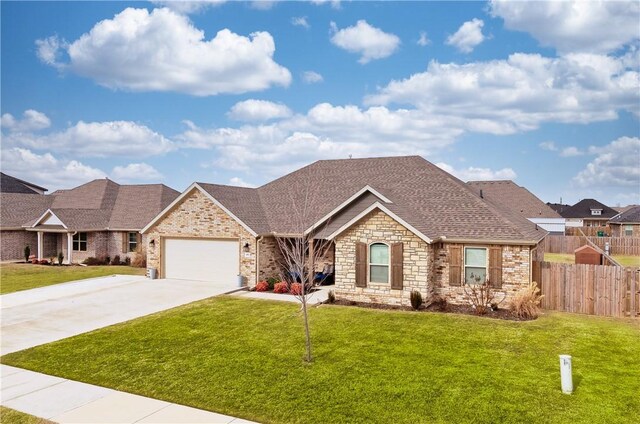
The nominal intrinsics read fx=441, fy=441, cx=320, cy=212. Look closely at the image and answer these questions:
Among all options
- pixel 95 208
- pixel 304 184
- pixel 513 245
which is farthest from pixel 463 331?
pixel 95 208

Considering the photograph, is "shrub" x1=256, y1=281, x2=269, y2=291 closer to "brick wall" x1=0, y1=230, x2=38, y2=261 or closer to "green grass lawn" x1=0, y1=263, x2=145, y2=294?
"green grass lawn" x1=0, y1=263, x2=145, y2=294

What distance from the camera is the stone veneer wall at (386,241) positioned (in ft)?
56.4

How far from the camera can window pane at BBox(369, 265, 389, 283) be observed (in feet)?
58.4

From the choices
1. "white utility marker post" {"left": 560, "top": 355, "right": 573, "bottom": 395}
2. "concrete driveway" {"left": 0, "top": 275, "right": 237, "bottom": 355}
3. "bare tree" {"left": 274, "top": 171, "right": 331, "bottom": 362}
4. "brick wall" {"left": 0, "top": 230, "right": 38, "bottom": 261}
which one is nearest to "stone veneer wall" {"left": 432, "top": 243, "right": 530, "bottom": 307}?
"bare tree" {"left": 274, "top": 171, "right": 331, "bottom": 362}

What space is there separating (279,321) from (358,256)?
14.9 feet

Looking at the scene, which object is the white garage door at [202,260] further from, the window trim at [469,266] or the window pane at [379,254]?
the window trim at [469,266]

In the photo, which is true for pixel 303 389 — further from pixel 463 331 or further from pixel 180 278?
pixel 180 278

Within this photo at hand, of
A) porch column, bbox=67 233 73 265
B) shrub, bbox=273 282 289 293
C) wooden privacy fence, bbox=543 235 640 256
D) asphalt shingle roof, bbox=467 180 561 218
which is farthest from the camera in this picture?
asphalt shingle roof, bbox=467 180 561 218

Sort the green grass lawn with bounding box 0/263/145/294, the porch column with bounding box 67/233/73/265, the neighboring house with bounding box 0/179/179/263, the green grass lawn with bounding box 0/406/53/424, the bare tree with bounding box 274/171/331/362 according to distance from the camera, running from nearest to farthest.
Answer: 1. the green grass lawn with bounding box 0/406/53/424
2. the bare tree with bounding box 274/171/331/362
3. the green grass lawn with bounding box 0/263/145/294
4. the porch column with bounding box 67/233/73/265
5. the neighboring house with bounding box 0/179/179/263

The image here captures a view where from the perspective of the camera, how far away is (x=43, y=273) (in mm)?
27281

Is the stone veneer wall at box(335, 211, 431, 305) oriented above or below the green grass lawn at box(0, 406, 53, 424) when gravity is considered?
above

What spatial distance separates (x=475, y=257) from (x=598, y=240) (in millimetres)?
27536

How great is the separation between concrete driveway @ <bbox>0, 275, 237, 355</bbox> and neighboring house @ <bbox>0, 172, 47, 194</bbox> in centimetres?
3302

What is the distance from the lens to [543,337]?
13258mm
